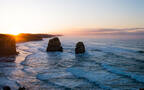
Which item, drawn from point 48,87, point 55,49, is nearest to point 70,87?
point 48,87

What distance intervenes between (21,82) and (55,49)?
2827 cm

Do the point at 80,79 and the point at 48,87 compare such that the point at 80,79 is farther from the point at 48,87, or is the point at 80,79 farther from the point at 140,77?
the point at 140,77

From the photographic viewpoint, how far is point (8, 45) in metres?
32.6

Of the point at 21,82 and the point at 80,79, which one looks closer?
the point at 21,82

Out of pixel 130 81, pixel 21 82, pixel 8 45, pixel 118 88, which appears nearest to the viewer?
pixel 118 88

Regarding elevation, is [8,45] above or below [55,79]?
above

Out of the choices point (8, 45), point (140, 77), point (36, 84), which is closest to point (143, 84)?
point (140, 77)

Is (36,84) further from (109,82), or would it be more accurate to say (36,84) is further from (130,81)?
(130,81)

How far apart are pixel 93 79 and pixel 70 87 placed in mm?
3652

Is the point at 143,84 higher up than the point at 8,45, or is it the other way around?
the point at 8,45

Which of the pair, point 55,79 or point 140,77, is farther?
point 140,77

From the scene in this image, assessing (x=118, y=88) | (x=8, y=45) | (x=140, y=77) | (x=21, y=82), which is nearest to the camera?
(x=118, y=88)

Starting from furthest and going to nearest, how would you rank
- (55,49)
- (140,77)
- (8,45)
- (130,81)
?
1. (55,49)
2. (8,45)
3. (140,77)
4. (130,81)

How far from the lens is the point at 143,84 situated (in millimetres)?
14375
